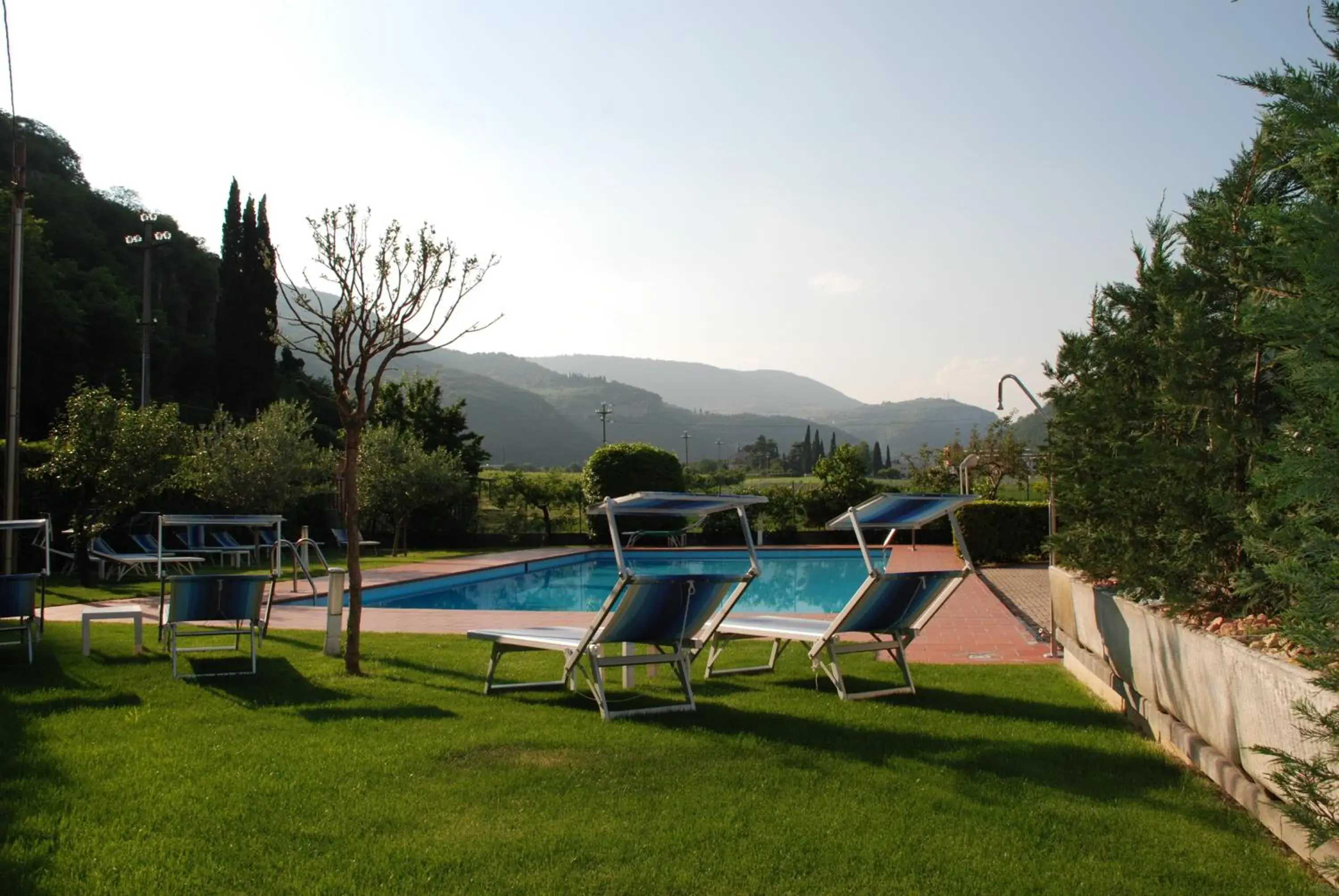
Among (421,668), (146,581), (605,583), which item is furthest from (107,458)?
(605,583)

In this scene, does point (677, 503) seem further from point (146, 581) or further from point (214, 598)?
point (146, 581)

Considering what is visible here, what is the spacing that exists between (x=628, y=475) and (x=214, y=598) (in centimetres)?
2121

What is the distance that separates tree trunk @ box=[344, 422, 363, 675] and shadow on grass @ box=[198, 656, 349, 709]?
13.4 inches

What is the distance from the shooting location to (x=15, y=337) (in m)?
14.0

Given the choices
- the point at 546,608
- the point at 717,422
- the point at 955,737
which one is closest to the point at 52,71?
the point at 546,608

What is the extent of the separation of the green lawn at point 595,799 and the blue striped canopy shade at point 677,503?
113 cm

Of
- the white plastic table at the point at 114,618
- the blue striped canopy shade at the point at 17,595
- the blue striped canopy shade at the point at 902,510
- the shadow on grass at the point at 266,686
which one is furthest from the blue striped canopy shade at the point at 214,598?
the blue striped canopy shade at the point at 902,510

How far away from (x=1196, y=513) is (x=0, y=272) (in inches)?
1404

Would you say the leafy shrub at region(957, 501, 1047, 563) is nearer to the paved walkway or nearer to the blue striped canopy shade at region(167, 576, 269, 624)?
the paved walkway

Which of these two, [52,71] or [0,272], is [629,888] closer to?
[52,71]

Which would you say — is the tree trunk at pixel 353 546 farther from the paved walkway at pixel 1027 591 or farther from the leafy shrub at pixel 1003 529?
the leafy shrub at pixel 1003 529

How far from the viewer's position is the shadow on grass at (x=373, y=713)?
549 centimetres

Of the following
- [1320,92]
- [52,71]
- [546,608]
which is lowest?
[546,608]

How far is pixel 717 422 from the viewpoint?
652ft
